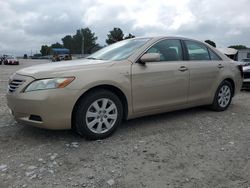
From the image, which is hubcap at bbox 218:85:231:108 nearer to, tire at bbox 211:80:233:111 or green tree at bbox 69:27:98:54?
tire at bbox 211:80:233:111

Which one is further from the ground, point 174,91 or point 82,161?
point 174,91

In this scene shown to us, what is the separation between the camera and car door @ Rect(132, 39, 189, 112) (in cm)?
491

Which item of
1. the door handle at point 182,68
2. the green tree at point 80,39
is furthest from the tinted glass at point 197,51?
the green tree at point 80,39

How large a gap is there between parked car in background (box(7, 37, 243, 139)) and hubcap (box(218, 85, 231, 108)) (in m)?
0.16

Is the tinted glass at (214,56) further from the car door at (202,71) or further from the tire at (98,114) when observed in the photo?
the tire at (98,114)

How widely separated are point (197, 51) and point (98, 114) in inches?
100

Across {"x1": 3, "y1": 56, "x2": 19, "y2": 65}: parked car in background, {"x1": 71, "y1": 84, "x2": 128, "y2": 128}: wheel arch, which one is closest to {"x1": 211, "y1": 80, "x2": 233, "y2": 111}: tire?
{"x1": 71, "y1": 84, "x2": 128, "y2": 128}: wheel arch

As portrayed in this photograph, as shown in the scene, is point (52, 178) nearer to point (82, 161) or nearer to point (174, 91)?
point (82, 161)

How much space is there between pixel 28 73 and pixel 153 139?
1954 millimetres

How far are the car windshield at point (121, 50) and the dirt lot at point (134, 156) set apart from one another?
113cm

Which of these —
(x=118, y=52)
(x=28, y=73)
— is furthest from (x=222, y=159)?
(x=28, y=73)

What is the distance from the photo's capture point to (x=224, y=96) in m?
6.57

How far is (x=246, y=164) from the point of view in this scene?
152 inches

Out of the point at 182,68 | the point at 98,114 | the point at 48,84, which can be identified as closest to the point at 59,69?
the point at 48,84
